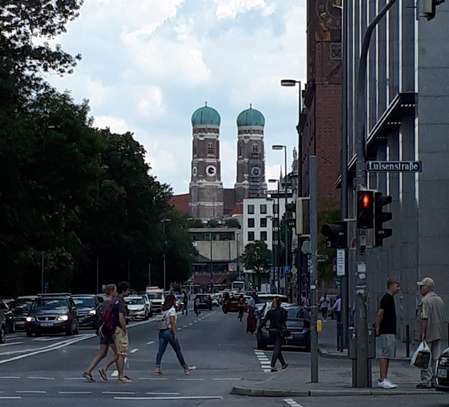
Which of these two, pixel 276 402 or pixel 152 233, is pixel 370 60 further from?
pixel 152 233

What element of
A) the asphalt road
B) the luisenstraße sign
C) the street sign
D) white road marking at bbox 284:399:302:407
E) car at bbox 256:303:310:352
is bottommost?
the asphalt road

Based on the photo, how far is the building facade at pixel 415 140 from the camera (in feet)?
127

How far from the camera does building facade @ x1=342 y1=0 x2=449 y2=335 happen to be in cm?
3881

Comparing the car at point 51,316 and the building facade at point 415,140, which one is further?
the car at point 51,316

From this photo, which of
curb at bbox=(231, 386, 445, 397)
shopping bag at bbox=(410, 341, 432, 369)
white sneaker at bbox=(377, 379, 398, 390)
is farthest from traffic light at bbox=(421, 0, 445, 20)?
white sneaker at bbox=(377, 379, 398, 390)

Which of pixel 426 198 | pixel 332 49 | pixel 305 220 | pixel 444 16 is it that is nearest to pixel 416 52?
pixel 444 16

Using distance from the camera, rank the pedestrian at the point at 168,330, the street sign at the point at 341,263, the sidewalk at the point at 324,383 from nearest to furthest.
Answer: the sidewalk at the point at 324,383 → the pedestrian at the point at 168,330 → the street sign at the point at 341,263

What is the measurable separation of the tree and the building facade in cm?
11863

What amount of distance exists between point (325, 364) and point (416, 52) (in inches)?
511

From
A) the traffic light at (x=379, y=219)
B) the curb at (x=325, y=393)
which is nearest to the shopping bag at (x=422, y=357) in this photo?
the curb at (x=325, y=393)

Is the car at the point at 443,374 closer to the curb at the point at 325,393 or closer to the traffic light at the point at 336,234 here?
the curb at the point at 325,393

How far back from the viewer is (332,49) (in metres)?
91.4

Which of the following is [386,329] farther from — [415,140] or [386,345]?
[415,140]

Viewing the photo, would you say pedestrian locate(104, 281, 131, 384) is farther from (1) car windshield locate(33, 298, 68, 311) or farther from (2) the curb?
(1) car windshield locate(33, 298, 68, 311)
